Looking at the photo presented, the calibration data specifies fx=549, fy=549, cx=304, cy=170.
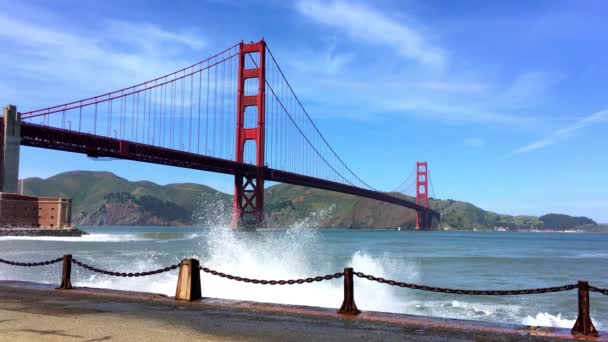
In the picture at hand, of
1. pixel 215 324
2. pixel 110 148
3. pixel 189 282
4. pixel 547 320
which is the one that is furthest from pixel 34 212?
pixel 215 324

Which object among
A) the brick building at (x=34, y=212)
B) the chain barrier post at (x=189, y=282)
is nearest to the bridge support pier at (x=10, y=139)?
the brick building at (x=34, y=212)

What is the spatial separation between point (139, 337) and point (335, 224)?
6823 inches

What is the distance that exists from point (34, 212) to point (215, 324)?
74526mm

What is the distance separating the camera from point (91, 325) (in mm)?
6133

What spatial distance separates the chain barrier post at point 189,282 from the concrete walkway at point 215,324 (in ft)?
0.81

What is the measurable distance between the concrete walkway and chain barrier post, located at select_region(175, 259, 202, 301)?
0.25 m

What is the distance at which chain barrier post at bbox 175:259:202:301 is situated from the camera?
8320mm

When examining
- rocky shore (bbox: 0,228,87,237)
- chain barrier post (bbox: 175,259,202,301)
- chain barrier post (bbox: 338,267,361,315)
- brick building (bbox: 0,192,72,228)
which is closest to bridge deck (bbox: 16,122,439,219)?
rocky shore (bbox: 0,228,87,237)

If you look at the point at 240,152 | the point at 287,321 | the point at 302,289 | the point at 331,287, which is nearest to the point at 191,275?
the point at 287,321

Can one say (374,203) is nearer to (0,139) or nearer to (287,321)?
(0,139)

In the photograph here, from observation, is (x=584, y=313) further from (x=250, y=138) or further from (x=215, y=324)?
(x=250, y=138)

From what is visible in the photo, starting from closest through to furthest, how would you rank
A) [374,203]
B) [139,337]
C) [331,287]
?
[139,337], [331,287], [374,203]

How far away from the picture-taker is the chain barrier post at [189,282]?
832 cm

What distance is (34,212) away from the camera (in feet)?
237
